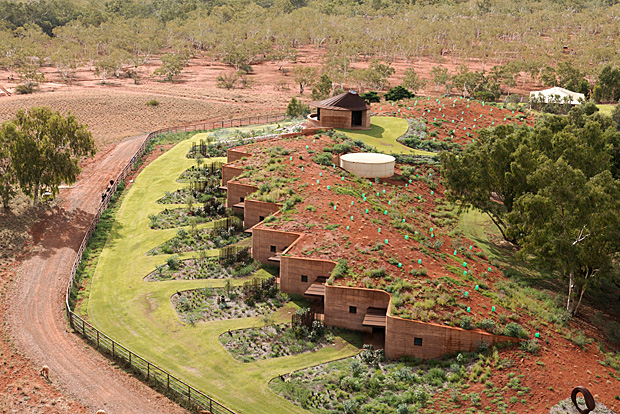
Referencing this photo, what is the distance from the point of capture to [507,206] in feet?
153

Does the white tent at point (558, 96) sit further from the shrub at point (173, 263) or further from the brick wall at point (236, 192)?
the shrub at point (173, 263)

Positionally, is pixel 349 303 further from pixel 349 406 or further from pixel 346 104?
pixel 346 104

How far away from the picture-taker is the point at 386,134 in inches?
2699

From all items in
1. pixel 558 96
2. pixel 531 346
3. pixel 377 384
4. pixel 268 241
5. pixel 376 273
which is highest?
pixel 558 96

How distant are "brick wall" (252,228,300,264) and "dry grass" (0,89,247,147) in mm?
47112

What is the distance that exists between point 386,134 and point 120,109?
1962 inches

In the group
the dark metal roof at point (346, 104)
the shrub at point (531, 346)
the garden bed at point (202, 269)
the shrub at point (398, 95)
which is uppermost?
the dark metal roof at point (346, 104)

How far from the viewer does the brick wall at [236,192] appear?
51.8 metres

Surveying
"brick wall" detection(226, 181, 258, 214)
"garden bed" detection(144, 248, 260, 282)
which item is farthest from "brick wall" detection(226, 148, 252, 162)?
"garden bed" detection(144, 248, 260, 282)

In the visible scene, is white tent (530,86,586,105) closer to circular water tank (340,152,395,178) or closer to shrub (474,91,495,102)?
shrub (474,91,495,102)

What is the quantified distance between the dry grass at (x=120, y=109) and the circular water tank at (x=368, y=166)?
4186cm

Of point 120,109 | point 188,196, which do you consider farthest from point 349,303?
point 120,109

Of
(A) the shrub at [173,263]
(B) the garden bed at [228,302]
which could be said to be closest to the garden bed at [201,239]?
(A) the shrub at [173,263]

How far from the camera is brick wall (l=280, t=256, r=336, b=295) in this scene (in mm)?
39688
